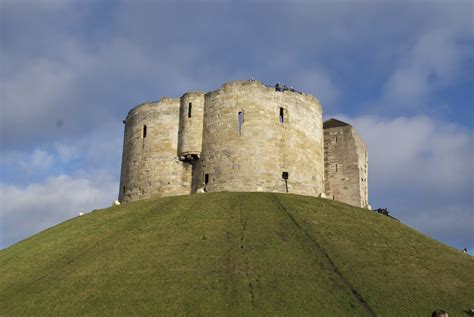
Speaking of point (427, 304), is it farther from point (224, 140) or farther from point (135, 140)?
point (135, 140)

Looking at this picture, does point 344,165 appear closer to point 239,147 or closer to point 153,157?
point 239,147

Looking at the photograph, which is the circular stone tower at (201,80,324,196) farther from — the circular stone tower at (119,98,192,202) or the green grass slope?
the green grass slope

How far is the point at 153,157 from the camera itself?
49.8 metres

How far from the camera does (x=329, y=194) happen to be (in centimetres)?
5200

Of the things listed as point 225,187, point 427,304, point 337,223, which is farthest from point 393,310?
point 225,187

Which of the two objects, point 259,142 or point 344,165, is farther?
point 344,165

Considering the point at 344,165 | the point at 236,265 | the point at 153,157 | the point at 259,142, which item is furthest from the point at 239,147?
the point at 236,265

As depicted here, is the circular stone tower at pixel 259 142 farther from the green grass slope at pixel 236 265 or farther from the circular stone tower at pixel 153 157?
the green grass slope at pixel 236 265

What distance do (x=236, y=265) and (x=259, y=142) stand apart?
18.0 meters

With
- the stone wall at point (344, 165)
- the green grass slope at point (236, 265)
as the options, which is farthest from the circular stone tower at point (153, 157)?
→ the stone wall at point (344, 165)

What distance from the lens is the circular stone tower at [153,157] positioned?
161 feet

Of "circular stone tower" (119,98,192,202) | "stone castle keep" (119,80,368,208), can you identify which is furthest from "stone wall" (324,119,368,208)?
"circular stone tower" (119,98,192,202)

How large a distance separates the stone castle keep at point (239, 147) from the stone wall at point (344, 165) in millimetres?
92

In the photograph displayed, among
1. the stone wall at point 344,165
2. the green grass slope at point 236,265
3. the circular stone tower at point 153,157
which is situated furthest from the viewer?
the stone wall at point 344,165
